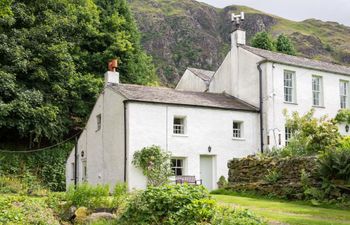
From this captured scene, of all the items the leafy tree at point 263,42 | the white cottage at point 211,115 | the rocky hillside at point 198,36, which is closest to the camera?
the white cottage at point 211,115

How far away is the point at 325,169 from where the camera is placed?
54.9 feet

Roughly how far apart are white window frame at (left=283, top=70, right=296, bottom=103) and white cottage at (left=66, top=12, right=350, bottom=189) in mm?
62

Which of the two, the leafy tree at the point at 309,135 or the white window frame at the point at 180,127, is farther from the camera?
the white window frame at the point at 180,127

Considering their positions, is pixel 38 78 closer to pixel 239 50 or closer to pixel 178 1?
pixel 239 50

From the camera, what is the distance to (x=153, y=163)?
77.1ft

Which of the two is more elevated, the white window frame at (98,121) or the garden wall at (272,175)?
the white window frame at (98,121)

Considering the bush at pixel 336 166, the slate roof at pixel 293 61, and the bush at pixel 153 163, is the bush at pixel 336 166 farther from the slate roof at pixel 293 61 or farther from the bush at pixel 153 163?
the slate roof at pixel 293 61

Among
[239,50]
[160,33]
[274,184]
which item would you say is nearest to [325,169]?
[274,184]

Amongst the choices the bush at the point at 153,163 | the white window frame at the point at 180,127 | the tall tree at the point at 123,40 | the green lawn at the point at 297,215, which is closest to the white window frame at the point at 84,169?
the bush at the point at 153,163

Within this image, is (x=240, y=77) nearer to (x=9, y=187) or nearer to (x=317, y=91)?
(x=317, y=91)

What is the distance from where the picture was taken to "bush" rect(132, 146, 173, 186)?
76.7 feet

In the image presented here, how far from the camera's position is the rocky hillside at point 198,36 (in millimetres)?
85625

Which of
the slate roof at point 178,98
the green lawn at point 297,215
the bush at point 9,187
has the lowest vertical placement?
the green lawn at point 297,215

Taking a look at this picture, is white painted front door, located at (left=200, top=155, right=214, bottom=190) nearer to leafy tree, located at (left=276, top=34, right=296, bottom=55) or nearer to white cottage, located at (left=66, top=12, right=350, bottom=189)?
white cottage, located at (left=66, top=12, right=350, bottom=189)
